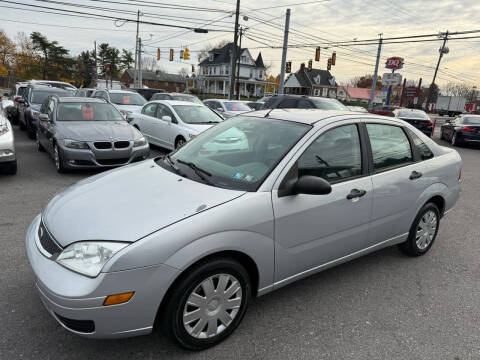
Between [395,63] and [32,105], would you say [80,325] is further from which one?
[395,63]

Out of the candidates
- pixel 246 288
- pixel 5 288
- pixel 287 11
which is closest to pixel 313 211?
pixel 246 288

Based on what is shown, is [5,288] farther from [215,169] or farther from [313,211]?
[313,211]

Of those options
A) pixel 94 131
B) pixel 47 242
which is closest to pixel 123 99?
pixel 94 131

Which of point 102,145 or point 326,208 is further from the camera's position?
point 102,145

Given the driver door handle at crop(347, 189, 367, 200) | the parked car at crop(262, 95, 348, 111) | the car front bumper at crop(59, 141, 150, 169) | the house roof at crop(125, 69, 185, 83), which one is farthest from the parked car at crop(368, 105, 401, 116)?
the house roof at crop(125, 69, 185, 83)

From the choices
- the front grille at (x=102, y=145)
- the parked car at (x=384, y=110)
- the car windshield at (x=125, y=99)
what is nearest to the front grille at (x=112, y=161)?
the front grille at (x=102, y=145)

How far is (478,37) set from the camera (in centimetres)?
1991

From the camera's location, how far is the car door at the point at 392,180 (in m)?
3.30

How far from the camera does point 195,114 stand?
9.68m

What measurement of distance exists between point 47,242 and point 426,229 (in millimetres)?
3886

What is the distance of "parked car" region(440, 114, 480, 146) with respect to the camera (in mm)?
15375

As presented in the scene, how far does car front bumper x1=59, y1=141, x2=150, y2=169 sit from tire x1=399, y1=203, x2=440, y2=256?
533 centimetres

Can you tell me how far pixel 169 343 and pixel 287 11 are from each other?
83.7 ft

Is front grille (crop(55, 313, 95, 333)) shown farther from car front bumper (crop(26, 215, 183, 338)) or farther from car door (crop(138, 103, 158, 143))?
car door (crop(138, 103, 158, 143))
